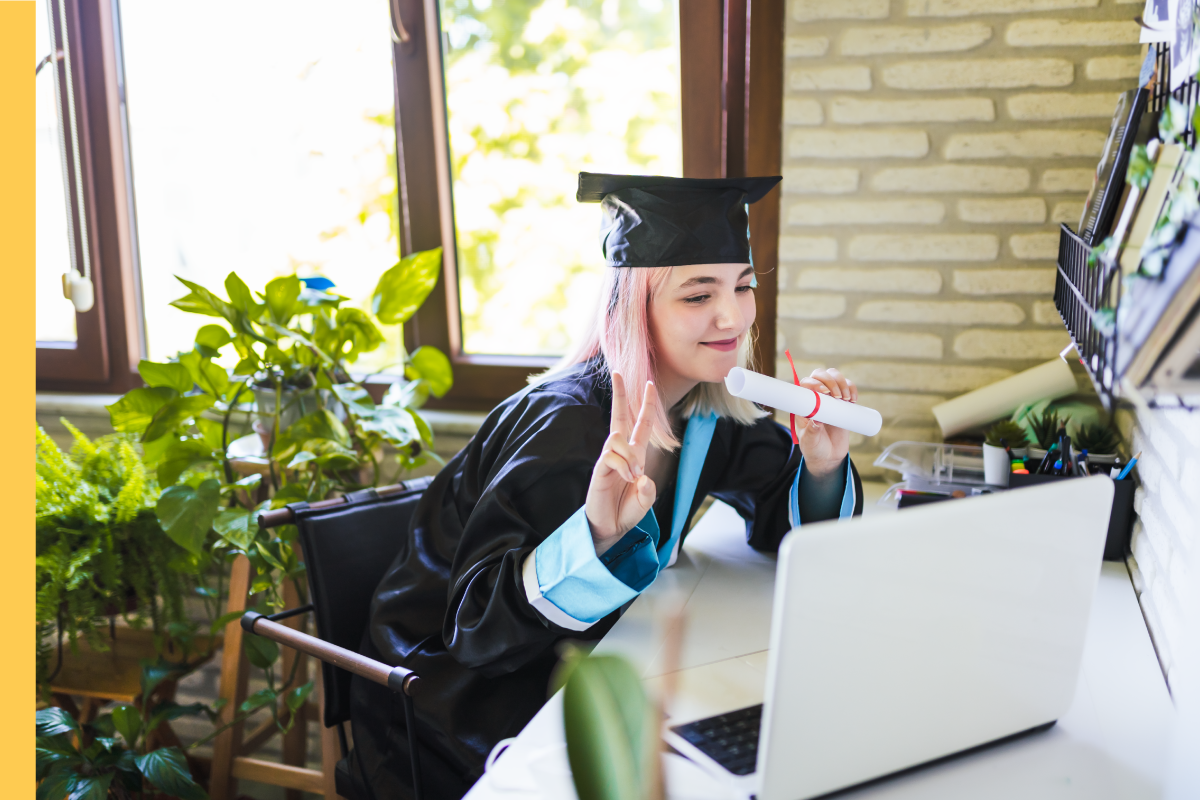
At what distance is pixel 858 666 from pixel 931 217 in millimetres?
1341

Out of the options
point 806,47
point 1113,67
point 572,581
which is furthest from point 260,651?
point 1113,67

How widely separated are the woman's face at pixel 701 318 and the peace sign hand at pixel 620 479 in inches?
10.7

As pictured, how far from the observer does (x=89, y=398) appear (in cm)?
247

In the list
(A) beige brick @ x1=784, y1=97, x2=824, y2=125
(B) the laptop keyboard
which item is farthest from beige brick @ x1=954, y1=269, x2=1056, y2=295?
(B) the laptop keyboard

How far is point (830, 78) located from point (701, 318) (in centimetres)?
83

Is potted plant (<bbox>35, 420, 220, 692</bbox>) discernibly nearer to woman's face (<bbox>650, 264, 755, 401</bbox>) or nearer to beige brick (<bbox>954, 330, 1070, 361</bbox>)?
woman's face (<bbox>650, 264, 755, 401</bbox>)

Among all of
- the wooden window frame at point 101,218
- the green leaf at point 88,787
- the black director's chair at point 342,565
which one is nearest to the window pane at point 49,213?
the wooden window frame at point 101,218

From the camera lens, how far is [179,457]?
1.76 metres

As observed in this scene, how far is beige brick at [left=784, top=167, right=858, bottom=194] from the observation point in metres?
1.83

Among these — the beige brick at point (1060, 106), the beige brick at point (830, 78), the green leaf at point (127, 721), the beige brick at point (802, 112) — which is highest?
the beige brick at point (830, 78)

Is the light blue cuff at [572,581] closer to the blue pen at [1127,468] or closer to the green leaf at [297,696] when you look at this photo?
the blue pen at [1127,468]

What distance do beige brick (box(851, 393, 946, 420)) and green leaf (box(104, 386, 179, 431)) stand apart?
1.47 meters

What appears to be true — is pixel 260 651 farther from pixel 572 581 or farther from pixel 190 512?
pixel 572 581

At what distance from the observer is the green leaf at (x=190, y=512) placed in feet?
5.33
